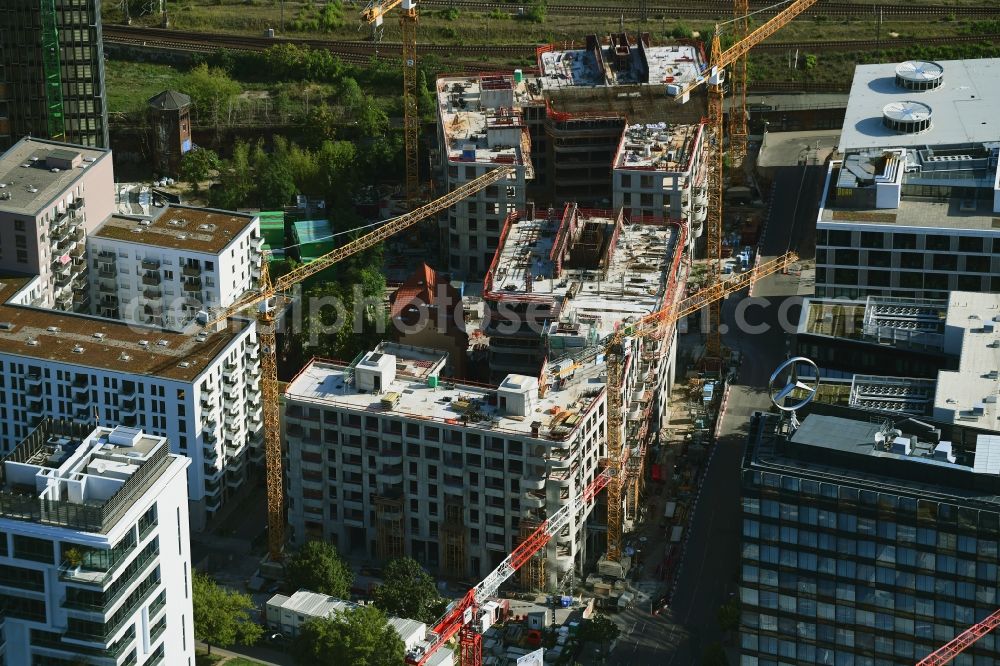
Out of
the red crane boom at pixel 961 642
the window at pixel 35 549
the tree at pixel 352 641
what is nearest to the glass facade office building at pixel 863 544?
the red crane boom at pixel 961 642

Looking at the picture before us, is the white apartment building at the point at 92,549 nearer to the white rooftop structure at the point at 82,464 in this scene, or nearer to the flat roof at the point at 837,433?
the white rooftop structure at the point at 82,464

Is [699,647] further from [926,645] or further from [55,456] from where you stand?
[55,456]

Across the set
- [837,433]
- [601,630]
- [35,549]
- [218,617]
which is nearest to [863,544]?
[837,433]

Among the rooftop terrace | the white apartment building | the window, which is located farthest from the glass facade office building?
the window

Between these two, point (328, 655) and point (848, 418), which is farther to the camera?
point (328, 655)

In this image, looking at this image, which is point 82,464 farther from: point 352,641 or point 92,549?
point 352,641

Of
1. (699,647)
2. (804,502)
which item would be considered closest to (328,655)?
(699,647)
